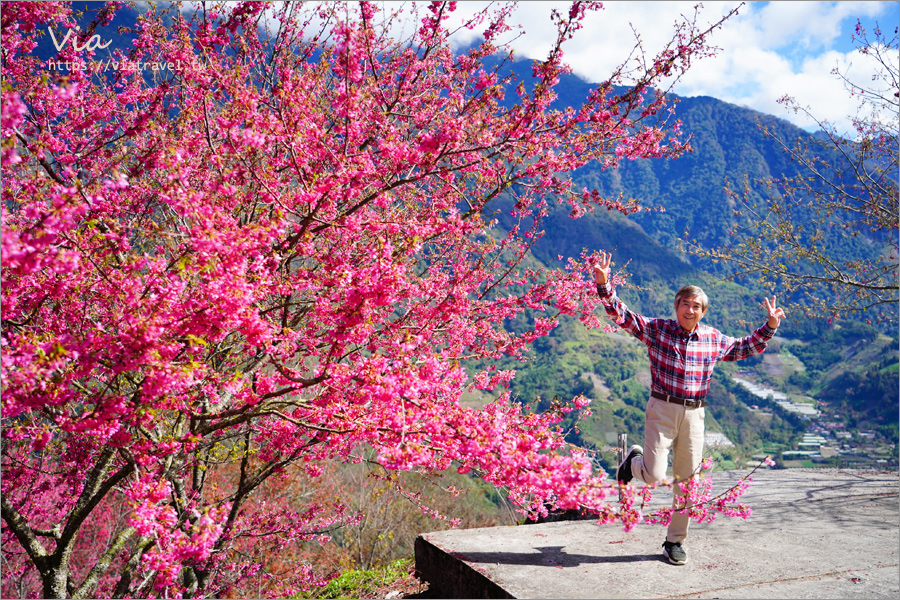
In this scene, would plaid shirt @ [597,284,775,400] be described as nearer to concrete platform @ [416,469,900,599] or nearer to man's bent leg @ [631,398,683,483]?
man's bent leg @ [631,398,683,483]

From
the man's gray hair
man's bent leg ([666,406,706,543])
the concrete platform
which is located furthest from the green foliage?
the man's gray hair

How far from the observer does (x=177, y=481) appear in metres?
4.59

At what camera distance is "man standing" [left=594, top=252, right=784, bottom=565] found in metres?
3.44

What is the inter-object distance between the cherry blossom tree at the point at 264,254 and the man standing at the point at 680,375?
2.52 feet

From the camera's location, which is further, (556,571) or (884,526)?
(884,526)

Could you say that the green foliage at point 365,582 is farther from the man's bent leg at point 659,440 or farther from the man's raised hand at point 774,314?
the man's raised hand at point 774,314

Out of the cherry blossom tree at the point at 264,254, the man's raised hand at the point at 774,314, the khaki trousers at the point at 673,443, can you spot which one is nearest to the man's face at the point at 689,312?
the man's raised hand at the point at 774,314

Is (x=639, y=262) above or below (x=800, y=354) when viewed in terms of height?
above

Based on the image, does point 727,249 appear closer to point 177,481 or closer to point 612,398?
point 177,481

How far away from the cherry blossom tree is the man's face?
1.12m

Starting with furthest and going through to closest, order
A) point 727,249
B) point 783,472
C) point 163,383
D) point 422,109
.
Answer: point 727,249 < point 783,472 < point 422,109 < point 163,383

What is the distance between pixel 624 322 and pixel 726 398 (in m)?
77.9

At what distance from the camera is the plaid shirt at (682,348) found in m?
3.45

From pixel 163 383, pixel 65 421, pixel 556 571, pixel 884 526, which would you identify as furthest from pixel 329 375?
pixel 884 526
